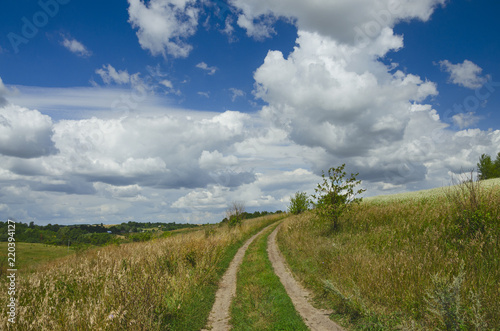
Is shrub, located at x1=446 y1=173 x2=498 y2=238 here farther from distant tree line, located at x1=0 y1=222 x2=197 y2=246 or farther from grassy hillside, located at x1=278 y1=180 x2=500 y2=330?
distant tree line, located at x1=0 y1=222 x2=197 y2=246

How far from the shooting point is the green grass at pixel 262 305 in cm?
758

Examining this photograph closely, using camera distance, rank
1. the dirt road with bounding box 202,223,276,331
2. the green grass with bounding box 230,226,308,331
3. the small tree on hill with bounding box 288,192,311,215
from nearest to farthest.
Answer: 1. the green grass with bounding box 230,226,308,331
2. the dirt road with bounding box 202,223,276,331
3. the small tree on hill with bounding box 288,192,311,215

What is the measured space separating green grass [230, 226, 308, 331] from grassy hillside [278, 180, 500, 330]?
1280mm

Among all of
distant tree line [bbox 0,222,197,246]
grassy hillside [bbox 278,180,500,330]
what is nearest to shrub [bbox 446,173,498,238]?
grassy hillside [bbox 278,180,500,330]

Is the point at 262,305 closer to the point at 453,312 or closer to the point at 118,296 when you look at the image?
the point at 118,296

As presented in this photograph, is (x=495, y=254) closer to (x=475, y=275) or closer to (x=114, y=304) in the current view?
(x=475, y=275)

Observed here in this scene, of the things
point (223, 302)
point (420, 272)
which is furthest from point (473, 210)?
point (223, 302)

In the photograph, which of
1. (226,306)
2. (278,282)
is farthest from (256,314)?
(278,282)

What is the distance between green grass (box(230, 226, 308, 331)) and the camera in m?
7.58

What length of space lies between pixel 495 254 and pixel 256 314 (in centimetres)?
782

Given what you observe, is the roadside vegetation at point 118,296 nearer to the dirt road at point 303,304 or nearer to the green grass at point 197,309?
the green grass at point 197,309

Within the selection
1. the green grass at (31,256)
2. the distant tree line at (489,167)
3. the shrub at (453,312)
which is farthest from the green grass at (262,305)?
the distant tree line at (489,167)

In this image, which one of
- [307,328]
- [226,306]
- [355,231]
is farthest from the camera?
[355,231]

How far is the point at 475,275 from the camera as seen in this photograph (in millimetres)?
7176
